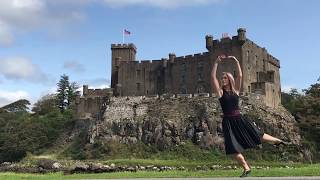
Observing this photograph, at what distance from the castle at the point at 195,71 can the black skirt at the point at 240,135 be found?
6437 cm

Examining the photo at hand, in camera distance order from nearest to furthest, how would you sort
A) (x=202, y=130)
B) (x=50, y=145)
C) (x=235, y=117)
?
(x=235, y=117) < (x=202, y=130) < (x=50, y=145)

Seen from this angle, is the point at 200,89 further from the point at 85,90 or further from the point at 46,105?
the point at 46,105

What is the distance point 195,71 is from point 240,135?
72.7 m

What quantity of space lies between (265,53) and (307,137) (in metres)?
24.3

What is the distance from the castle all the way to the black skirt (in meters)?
64.4

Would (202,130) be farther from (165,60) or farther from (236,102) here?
(236,102)

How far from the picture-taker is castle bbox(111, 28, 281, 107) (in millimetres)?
81312

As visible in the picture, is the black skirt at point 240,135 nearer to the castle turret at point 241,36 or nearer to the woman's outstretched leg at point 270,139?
the woman's outstretched leg at point 270,139

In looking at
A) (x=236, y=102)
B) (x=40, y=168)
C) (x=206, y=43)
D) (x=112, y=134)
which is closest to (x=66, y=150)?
(x=112, y=134)

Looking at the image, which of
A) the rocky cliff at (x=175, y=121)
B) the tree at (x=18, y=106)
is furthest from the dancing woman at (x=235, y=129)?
the tree at (x=18, y=106)

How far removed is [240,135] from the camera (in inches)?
571

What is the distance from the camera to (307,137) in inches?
2640

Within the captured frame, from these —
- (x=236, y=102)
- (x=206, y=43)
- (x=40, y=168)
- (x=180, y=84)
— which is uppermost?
(x=206, y=43)

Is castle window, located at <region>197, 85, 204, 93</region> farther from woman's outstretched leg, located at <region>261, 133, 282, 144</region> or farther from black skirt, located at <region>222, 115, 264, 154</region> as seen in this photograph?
woman's outstretched leg, located at <region>261, 133, 282, 144</region>
